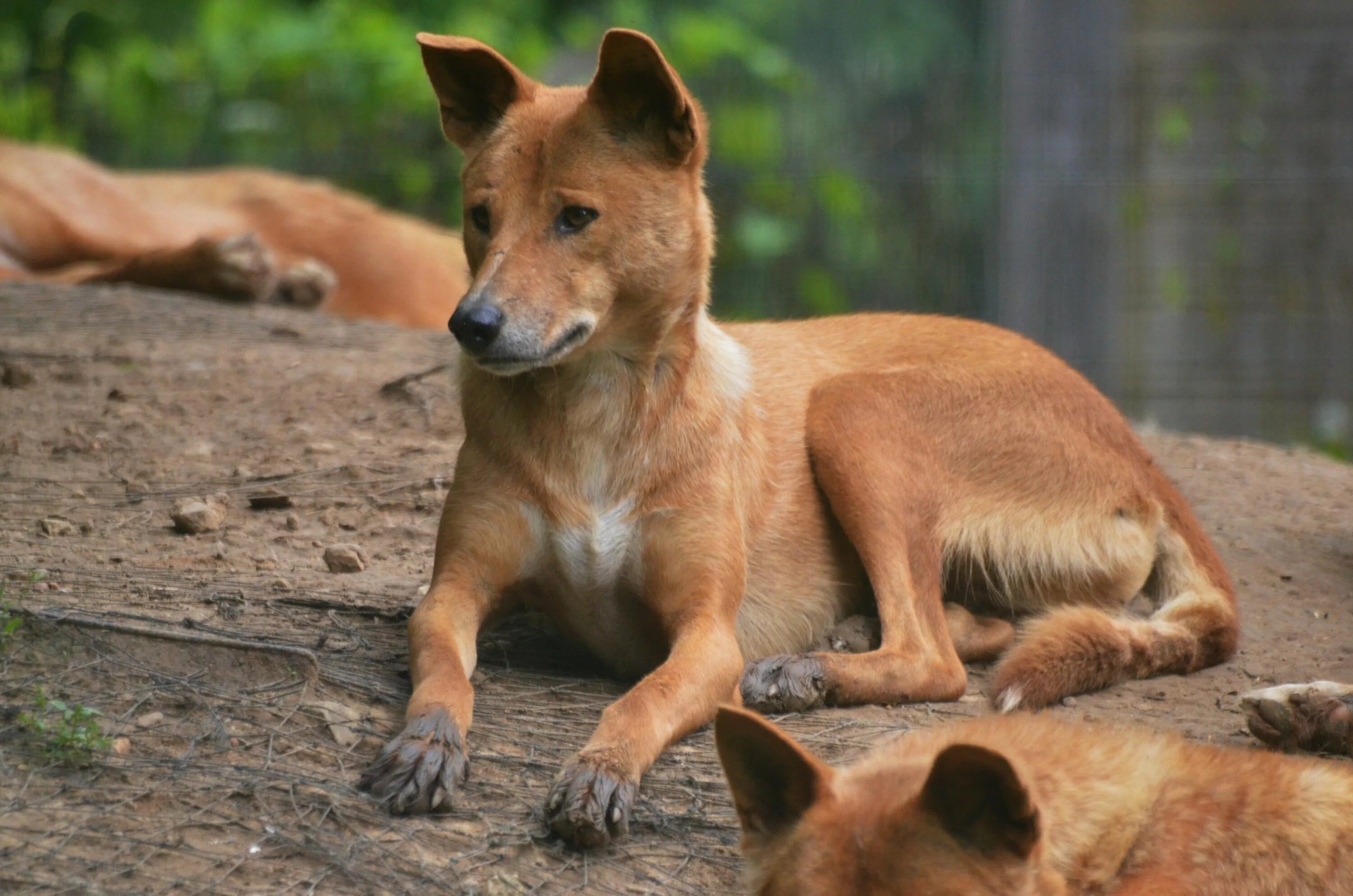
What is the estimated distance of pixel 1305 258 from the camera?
413 inches

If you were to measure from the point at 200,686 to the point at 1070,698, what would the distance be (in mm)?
2452

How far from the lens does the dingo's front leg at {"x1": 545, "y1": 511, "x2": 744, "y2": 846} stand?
3.23 m

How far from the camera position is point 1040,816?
2.51 m

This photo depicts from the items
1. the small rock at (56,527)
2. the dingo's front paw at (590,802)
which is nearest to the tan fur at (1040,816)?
the dingo's front paw at (590,802)

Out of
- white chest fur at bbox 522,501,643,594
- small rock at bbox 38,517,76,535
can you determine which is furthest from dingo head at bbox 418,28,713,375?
→ small rock at bbox 38,517,76,535

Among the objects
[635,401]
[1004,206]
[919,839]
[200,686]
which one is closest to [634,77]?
[635,401]

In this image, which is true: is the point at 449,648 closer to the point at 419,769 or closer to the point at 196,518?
the point at 419,769

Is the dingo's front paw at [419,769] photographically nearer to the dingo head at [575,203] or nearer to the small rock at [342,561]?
the dingo head at [575,203]

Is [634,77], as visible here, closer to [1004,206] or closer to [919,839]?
[919,839]

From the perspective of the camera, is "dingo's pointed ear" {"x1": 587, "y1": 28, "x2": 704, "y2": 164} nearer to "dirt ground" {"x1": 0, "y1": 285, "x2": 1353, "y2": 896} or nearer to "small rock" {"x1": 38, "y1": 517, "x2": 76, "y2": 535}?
"dirt ground" {"x1": 0, "y1": 285, "x2": 1353, "y2": 896}

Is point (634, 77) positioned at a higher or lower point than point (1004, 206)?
higher

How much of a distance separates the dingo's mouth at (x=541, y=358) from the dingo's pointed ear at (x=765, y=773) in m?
1.40

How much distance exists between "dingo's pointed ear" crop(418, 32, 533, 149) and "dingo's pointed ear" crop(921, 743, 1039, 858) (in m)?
2.53

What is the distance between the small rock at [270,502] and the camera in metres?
5.28
